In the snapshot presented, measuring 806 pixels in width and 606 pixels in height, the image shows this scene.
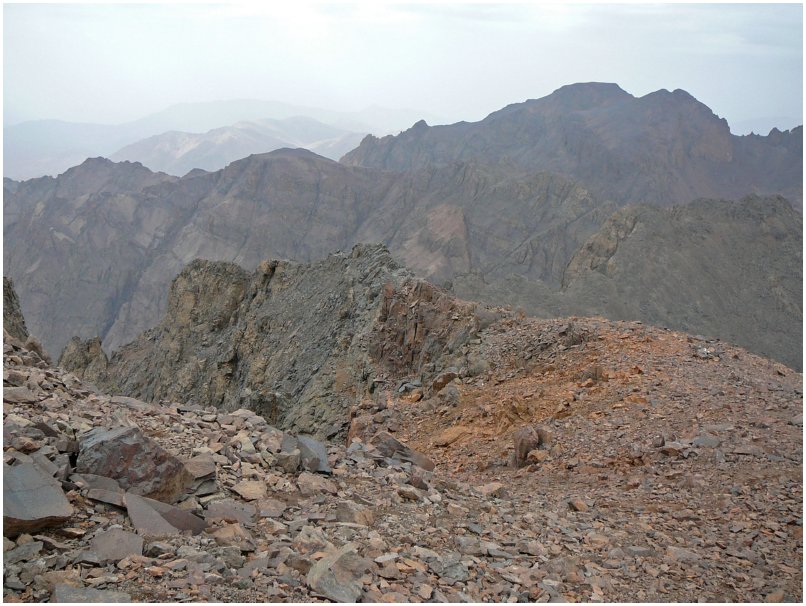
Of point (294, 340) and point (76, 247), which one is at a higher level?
point (294, 340)

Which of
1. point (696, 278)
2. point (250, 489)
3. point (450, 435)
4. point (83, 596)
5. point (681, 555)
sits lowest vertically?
point (696, 278)

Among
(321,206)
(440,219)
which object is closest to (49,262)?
(321,206)

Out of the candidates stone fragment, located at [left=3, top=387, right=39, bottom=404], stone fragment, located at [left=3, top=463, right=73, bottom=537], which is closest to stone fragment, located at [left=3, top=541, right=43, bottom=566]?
stone fragment, located at [left=3, top=463, right=73, bottom=537]

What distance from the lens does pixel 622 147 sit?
124938 mm

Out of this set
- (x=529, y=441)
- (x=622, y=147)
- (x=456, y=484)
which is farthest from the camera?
(x=622, y=147)

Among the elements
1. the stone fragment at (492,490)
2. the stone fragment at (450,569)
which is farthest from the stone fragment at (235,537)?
the stone fragment at (492,490)

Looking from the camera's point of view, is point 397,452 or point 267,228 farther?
point 267,228

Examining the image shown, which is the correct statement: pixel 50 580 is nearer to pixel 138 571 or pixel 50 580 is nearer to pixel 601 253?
pixel 138 571

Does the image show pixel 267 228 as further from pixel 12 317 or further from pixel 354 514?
pixel 354 514

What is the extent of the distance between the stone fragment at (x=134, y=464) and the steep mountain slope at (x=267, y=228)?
76.1 metres

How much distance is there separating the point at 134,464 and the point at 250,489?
3.69 feet

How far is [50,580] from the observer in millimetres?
4727

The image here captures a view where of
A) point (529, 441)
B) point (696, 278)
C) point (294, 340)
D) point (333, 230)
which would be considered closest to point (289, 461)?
point (529, 441)

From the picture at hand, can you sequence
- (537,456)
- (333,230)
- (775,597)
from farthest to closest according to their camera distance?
(333,230) → (537,456) → (775,597)
